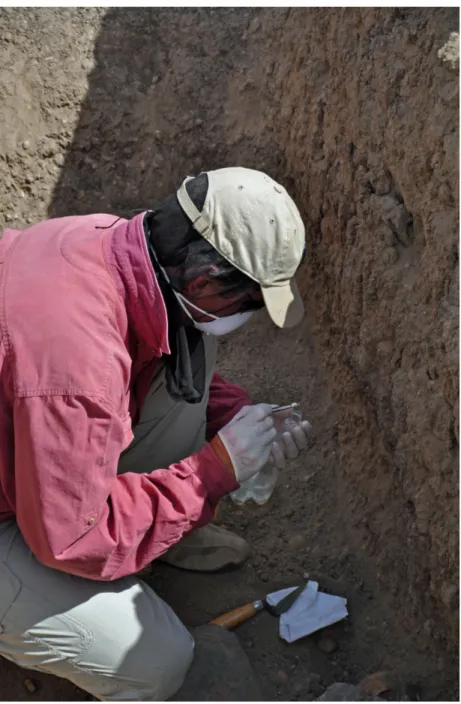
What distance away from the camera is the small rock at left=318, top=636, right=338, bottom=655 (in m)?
2.36

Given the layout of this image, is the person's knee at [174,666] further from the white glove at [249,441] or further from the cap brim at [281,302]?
the cap brim at [281,302]

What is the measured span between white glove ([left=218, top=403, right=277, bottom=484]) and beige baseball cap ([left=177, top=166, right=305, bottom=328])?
0.39 meters

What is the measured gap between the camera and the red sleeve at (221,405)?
2.53 meters

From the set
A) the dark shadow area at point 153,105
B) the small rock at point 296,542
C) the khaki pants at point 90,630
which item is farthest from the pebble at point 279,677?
the dark shadow area at point 153,105

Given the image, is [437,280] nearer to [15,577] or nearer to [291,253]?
[291,253]

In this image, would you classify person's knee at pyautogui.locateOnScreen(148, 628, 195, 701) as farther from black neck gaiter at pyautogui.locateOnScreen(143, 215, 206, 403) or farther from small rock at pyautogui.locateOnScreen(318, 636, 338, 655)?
black neck gaiter at pyautogui.locateOnScreen(143, 215, 206, 403)

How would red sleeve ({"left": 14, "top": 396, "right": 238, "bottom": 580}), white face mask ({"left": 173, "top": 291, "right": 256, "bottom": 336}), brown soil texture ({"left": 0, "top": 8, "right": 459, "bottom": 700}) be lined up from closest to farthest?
red sleeve ({"left": 14, "top": 396, "right": 238, "bottom": 580}), white face mask ({"left": 173, "top": 291, "right": 256, "bottom": 336}), brown soil texture ({"left": 0, "top": 8, "right": 459, "bottom": 700})

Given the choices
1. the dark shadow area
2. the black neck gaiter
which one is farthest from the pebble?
the dark shadow area

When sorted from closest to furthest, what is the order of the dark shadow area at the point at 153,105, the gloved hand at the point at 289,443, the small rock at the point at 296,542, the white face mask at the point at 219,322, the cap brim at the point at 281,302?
the cap brim at the point at 281,302, the white face mask at the point at 219,322, the gloved hand at the point at 289,443, the small rock at the point at 296,542, the dark shadow area at the point at 153,105

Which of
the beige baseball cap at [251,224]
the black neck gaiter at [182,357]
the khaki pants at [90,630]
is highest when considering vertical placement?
the beige baseball cap at [251,224]

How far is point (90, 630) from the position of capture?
2010 millimetres

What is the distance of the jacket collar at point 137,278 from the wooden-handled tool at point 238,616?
3.69ft

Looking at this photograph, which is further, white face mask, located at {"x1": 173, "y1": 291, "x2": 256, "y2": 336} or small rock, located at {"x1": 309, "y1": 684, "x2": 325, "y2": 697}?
small rock, located at {"x1": 309, "y1": 684, "x2": 325, "y2": 697}

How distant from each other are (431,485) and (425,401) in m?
0.24
